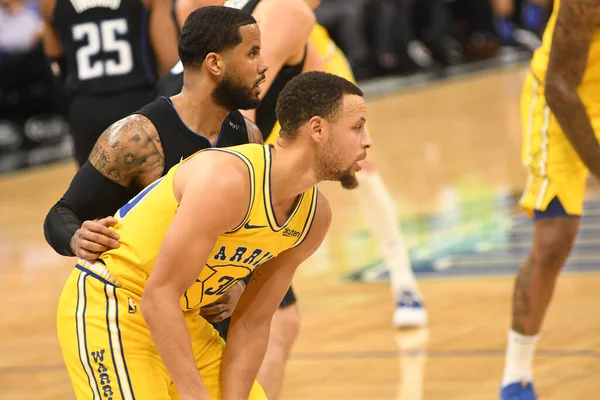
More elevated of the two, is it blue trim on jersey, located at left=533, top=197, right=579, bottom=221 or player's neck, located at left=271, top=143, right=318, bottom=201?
player's neck, located at left=271, top=143, right=318, bottom=201

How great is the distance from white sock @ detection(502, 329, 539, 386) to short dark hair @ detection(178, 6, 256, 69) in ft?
5.37

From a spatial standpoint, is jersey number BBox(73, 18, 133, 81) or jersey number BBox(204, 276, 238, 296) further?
jersey number BBox(73, 18, 133, 81)

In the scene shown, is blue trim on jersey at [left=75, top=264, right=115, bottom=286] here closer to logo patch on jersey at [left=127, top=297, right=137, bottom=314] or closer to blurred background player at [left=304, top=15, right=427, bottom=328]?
logo patch on jersey at [left=127, top=297, right=137, bottom=314]

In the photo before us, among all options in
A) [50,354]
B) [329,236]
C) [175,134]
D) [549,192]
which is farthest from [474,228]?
[175,134]

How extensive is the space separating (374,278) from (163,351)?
3.69 m

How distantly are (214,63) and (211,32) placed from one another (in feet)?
0.25

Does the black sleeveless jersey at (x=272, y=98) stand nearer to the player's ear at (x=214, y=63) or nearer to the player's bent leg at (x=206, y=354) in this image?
the player's ear at (x=214, y=63)

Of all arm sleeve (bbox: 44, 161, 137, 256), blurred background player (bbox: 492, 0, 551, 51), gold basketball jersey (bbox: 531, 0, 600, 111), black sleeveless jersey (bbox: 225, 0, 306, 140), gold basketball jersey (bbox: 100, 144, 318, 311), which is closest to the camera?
gold basketball jersey (bbox: 100, 144, 318, 311)

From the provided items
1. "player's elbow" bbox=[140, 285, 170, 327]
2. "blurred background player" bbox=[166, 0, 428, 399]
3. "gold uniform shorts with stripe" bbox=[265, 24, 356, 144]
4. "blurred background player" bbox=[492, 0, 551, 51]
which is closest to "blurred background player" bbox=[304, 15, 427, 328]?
"gold uniform shorts with stripe" bbox=[265, 24, 356, 144]

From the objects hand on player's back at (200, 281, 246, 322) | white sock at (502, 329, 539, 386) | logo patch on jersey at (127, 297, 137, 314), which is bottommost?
white sock at (502, 329, 539, 386)

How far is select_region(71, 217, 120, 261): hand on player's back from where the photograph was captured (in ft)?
9.45

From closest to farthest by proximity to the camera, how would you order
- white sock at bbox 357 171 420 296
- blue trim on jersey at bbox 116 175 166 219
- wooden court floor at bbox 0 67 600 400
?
blue trim on jersey at bbox 116 175 166 219, wooden court floor at bbox 0 67 600 400, white sock at bbox 357 171 420 296

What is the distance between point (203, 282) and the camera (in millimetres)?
2893

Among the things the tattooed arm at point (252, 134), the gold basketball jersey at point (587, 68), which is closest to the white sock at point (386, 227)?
the gold basketball jersey at point (587, 68)
